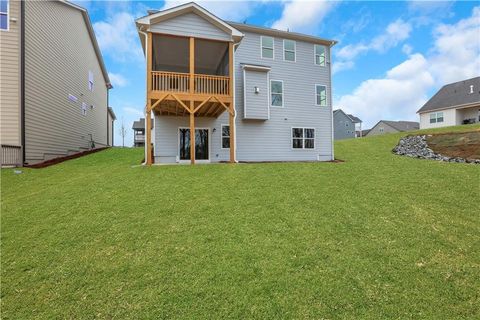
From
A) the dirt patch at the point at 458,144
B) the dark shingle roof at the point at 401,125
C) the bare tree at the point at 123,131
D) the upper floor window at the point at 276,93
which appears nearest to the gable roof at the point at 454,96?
the dark shingle roof at the point at 401,125

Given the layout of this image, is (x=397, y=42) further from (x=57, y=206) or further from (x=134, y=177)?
(x=57, y=206)

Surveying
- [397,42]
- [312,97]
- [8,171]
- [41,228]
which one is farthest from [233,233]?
[397,42]

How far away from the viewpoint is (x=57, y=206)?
645cm

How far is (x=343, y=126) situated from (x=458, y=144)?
103 feet

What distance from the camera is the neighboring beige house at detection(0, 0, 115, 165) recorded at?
11.0 meters

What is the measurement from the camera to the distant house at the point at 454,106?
1184 inches

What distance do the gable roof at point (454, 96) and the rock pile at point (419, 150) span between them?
16.3 meters

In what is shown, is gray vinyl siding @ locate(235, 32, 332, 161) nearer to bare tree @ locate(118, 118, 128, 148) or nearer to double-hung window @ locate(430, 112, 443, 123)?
double-hung window @ locate(430, 112, 443, 123)

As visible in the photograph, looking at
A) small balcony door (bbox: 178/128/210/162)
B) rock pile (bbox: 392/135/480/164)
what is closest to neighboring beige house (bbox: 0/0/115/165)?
small balcony door (bbox: 178/128/210/162)

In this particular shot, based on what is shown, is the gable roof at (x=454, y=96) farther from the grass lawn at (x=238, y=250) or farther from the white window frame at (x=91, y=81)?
the white window frame at (x=91, y=81)

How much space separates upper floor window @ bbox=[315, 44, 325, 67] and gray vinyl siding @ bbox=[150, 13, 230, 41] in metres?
7.02

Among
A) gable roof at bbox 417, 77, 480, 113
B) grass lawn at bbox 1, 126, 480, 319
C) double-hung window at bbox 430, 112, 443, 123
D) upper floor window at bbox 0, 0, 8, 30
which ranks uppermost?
gable roof at bbox 417, 77, 480, 113

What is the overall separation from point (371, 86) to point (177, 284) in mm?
35735

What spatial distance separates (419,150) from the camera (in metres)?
17.7
